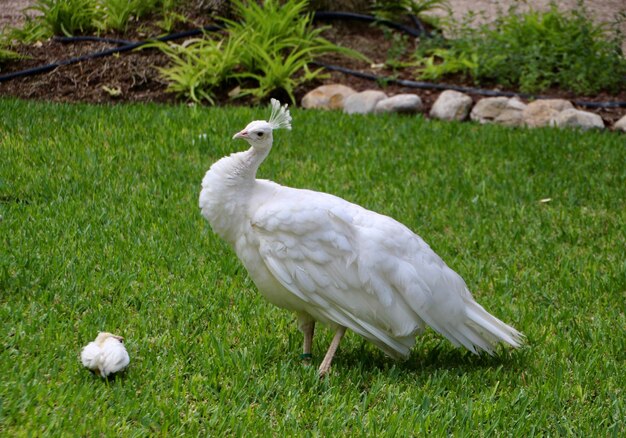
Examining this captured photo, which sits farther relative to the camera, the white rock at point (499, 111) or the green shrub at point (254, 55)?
the green shrub at point (254, 55)

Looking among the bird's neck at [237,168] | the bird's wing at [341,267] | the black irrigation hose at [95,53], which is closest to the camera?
the bird's wing at [341,267]

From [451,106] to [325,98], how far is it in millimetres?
1190

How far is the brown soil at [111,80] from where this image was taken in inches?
340

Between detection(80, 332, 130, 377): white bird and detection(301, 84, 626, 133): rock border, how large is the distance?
16.9ft

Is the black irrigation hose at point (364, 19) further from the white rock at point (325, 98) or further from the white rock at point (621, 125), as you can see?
the white rock at point (621, 125)

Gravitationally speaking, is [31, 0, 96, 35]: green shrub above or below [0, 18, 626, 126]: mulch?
above

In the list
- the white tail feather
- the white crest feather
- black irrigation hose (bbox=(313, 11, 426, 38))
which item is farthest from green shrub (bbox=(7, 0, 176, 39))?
the white tail feather

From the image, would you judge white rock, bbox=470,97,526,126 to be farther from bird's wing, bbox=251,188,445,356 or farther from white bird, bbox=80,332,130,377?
white bird, bbox=80,332,130,377

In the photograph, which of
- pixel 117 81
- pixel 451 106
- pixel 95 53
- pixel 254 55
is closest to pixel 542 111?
pixel 451 106

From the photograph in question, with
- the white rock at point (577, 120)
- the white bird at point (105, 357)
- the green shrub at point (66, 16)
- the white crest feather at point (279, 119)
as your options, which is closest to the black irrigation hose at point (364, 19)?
the white rock at point (577, 120)

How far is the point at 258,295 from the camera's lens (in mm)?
5012

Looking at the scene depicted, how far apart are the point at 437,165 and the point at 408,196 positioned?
0.75m

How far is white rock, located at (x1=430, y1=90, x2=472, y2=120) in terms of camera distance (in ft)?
28.4

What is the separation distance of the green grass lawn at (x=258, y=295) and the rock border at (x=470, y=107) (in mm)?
398
